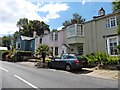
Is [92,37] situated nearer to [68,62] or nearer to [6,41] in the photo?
[68,62]

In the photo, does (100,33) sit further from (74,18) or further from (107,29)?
(74,18)

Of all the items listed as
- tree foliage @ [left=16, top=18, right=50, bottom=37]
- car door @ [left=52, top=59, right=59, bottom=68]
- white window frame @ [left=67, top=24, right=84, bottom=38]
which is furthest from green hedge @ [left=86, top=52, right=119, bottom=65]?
tree foliage @ [left=16, top=18, right=50, bottom=37]

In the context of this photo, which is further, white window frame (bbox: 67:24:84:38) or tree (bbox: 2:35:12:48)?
tree (bbox: 2:35:12:48)

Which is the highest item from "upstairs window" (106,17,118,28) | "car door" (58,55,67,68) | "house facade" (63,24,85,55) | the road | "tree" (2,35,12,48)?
"tree" (2,35,12,48)

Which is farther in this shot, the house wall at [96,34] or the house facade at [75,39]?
the house facade at [75,39]

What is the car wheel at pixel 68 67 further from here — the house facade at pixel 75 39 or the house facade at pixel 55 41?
the house facade at pixel 55 41

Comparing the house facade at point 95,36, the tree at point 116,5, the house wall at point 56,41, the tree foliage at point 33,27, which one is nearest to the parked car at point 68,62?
the house facade at point 95,36

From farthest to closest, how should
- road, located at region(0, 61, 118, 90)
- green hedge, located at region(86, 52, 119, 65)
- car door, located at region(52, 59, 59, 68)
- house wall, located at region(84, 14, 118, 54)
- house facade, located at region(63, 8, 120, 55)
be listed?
house wall, located at region(84, 14, 118, 54) → house facade, located at region(63, 8, 120, 55) → car door, located at region(52, 59, 59, 68) → green hedge, located at region(86, 52, 119, 65) → road, located at region(0, 61, 118, 90)

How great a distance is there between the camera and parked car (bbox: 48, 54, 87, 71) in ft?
63.4

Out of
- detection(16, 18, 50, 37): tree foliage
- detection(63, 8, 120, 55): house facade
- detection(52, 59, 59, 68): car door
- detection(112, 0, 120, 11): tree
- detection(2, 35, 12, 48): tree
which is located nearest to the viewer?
detection(52, 59, 59, 68): car door

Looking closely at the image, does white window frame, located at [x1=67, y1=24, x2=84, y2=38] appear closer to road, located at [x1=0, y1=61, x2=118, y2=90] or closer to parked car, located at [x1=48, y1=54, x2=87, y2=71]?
parked car, located at [x1=48, y1=54, x2=87, y2=71]

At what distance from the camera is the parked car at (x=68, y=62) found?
19.3 meters

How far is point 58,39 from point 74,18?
3774cm

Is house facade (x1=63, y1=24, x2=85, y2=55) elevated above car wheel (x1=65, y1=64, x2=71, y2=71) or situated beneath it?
elevated above
